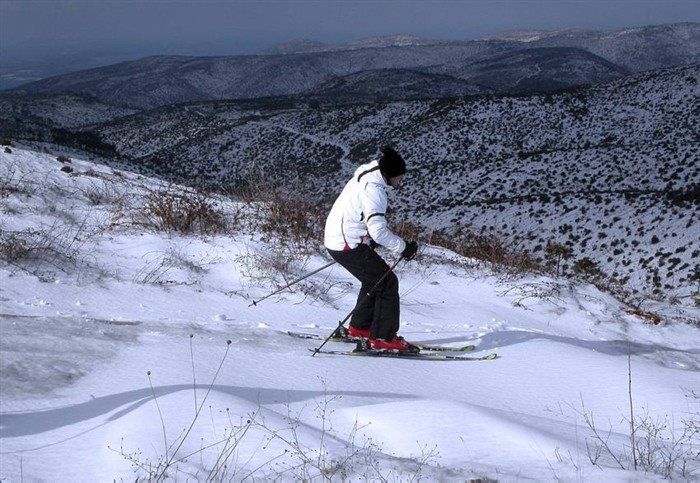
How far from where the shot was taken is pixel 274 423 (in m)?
3.41

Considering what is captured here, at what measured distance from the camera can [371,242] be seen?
5434mm

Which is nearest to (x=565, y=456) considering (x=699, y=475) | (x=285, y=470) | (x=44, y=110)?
(x=699, y=475)

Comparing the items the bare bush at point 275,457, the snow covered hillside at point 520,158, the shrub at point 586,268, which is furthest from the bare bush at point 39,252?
the shrub at point 586,268

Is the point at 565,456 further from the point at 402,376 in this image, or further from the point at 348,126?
the point at 348,126

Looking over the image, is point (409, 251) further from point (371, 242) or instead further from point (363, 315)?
point (363, 315)

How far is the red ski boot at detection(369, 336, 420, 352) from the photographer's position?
5648 millimetres

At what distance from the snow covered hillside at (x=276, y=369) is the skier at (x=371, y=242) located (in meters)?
0.45

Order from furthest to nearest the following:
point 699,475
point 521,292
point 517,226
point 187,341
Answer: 1. point 517,226
2. point 521,292
3. point 187,341
4. point 699,475

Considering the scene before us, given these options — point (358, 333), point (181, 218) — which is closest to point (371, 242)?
point (358, 333)

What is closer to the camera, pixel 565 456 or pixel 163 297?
pixel 565 456

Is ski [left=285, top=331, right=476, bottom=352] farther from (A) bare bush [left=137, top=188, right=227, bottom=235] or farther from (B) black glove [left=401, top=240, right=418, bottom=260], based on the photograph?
(A) bare bush [left=137, top=188, right=227, bottom=235]

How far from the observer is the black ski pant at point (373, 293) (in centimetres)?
540

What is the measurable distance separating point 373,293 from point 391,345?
0.55 meters

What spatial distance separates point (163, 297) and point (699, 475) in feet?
16.8
